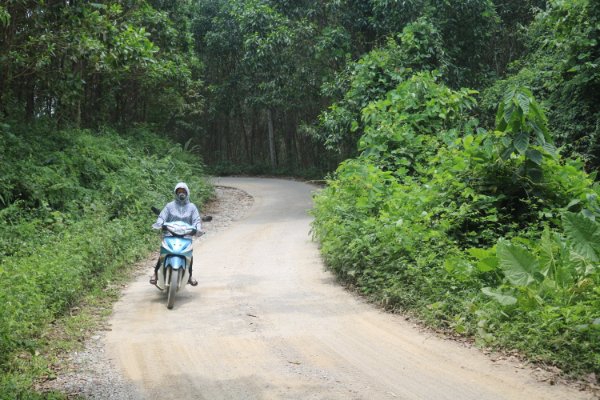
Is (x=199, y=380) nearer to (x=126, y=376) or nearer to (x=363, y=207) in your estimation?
(x=126, y=376)

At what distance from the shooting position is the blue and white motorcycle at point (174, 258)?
26.4ft

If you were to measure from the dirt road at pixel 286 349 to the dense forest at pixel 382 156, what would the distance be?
20.0 inches

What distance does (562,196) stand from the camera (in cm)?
821

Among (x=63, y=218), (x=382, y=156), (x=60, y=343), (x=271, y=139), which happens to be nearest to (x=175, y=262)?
(x=60, y=343)

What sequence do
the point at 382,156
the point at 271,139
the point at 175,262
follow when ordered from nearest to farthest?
the point at 175,262, the point at 382,156, the point at 271,139

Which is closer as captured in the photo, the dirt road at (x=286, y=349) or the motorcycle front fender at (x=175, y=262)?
the dirt road at (x=286, y=349)

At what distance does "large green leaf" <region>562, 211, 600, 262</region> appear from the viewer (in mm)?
6148

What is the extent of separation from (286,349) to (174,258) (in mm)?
2841

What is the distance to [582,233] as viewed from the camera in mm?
6207

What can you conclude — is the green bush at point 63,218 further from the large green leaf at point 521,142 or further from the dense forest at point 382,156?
the large green leaf at point 521,142

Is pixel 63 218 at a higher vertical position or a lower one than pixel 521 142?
lower

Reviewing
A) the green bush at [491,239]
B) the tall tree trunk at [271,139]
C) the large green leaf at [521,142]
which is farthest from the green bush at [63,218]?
the tall tree trunk at [271,139]

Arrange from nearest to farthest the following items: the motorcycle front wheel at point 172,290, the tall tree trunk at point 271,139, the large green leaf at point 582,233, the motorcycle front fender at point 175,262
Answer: the large green leaf at point 582,233
the motorcycle front wheel at point 172,290
the motorcycle front fender at point 175,262
the tall tree trunk at point 271,139

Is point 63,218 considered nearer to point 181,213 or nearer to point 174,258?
point 181,213
